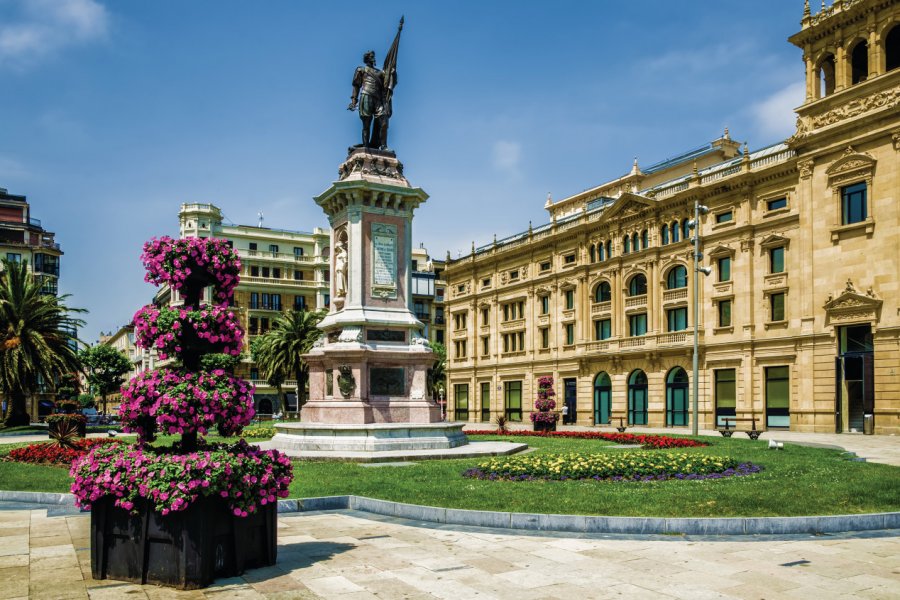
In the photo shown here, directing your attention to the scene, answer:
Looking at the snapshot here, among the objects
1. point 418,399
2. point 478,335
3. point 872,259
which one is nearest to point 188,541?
point 418,399

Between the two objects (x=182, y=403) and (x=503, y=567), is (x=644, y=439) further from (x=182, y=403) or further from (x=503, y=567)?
(x=182, y=403)

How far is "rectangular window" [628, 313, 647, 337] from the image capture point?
56.3m

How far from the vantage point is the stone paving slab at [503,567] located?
8383mm

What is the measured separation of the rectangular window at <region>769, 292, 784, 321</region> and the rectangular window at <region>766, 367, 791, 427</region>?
10.4 ft

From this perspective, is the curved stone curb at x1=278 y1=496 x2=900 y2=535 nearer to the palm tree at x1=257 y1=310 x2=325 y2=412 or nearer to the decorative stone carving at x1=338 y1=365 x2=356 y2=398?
the decorative stone carving at x1=338 y1=365 x2=356 y2=398

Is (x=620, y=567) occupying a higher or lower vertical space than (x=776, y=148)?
lower

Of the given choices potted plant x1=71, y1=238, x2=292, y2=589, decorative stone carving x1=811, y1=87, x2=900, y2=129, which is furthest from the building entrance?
potted plant x1=71, y1=238, x2=292, y2=589

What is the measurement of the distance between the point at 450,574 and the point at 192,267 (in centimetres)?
526

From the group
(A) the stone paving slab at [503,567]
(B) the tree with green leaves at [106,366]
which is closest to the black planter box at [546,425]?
(A) the stone paving slab at [503,567]

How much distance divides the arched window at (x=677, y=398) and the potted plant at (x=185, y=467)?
46.5 metres

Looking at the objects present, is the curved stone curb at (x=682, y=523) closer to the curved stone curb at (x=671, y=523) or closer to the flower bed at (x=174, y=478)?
the curved stone curb at (x=671, y=523)

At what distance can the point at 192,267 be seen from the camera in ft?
33.4

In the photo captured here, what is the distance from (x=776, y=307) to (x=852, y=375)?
655cm

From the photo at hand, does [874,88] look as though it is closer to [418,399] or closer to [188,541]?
[418,399]
